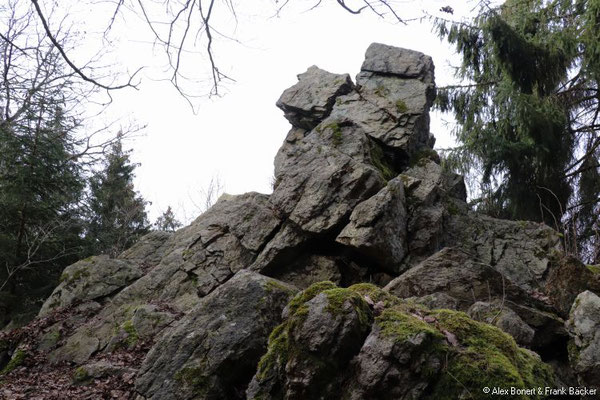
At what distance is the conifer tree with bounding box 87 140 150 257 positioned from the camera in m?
18.6

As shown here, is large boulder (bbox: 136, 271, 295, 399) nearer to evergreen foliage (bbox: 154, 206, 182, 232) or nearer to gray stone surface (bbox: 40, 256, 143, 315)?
gray stone surface (bbox: 40, 256, 143, 315)

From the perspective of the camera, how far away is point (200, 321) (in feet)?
19.5

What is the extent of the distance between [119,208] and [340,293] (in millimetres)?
18929

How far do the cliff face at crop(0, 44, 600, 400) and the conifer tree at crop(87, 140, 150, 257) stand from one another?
204 inches

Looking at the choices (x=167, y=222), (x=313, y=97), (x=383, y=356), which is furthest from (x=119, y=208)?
(x=383, y=356)

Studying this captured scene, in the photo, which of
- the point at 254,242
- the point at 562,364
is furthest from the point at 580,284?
the point at 254,242

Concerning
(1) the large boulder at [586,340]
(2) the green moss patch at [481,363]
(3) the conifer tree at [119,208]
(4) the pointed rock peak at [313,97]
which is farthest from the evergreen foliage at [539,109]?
(3) the conifer tree at [119,208]

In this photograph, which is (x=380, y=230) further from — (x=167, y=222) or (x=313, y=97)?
(x=167, y=222)

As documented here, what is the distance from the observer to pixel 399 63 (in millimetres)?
14266

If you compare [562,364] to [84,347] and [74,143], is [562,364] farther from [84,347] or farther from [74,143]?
[74,143]

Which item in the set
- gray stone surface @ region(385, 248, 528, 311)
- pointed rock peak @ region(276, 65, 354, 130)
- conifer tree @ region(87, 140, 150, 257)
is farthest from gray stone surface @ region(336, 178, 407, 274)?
conifer tree @ region(87, 140, 150, 257)

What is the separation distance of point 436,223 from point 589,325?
4953 mm

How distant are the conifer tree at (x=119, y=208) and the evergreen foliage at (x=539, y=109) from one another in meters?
13.4

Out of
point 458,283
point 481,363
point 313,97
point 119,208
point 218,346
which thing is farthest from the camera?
point 119,208
